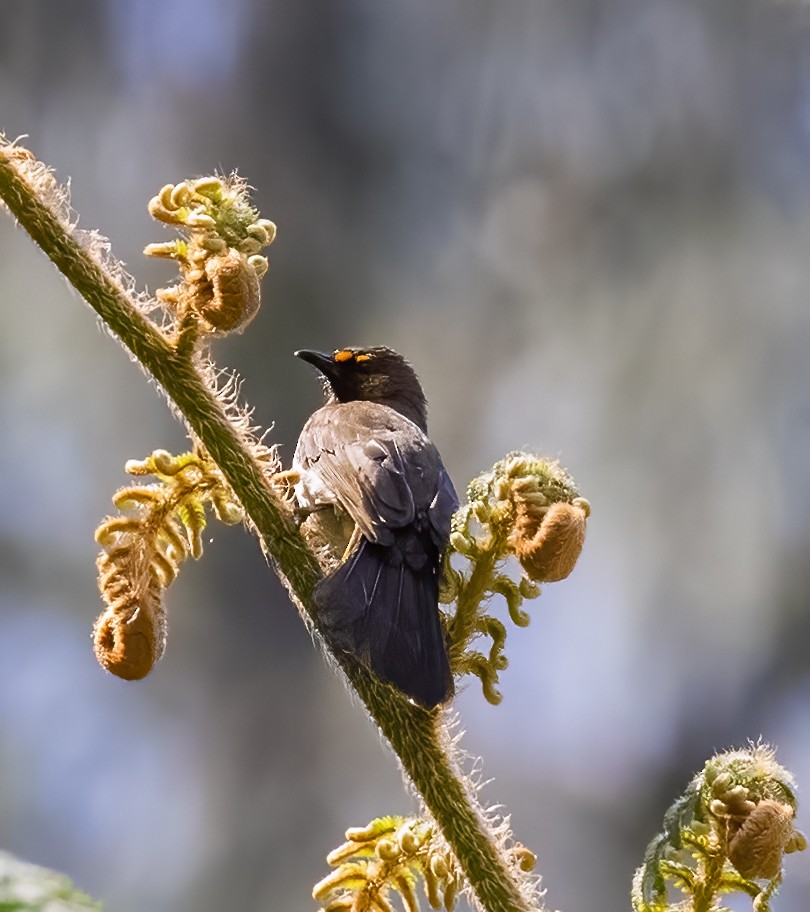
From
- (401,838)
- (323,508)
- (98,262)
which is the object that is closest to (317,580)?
(401,838)

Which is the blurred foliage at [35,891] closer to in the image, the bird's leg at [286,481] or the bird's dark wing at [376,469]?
the bird's leg at [286,481]

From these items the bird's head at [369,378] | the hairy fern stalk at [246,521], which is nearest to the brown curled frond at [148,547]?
the hairy fern stalk at [246,521]

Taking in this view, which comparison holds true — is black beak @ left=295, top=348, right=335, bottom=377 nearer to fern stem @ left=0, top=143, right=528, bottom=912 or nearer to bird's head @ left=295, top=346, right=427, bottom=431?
bird's head @ left=295, top=346, right=427, bottom=431

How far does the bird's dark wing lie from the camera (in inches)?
75.6

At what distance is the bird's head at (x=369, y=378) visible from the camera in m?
2.98

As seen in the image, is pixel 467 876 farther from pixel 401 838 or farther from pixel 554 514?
pixel 554 514

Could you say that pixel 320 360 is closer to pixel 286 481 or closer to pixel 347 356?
pixel 347 356

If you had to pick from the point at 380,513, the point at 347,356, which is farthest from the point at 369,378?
the point at 380,513

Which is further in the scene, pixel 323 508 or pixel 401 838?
pixel 323 508

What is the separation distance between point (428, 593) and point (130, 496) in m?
0.57

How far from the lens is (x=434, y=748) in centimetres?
108

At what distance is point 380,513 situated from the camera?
1.92 m

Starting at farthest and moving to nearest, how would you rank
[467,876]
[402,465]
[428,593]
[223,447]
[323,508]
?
[402,465], [323,508], [428,593], [223,447], [467,876]

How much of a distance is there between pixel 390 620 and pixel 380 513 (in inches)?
18.8
